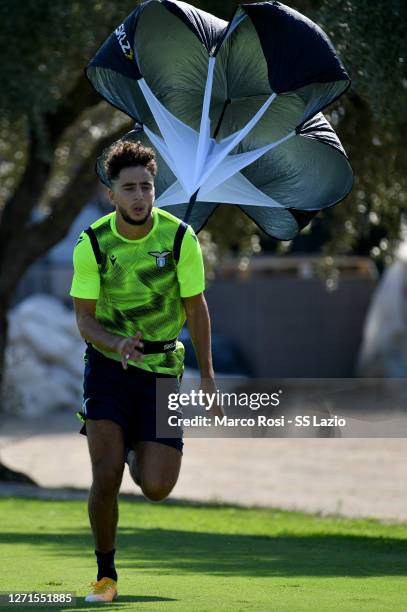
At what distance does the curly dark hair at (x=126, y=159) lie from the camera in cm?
705

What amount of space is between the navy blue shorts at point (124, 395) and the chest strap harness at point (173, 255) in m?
0.12

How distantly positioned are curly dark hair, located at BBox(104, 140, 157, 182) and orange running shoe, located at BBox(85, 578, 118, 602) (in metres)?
2.02

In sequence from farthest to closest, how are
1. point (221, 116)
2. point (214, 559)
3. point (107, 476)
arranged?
point (214, 559) → point (221, 116) → point (107, 476)

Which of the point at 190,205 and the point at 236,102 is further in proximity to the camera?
the point at 236,102

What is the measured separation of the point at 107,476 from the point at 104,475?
16 millimetres

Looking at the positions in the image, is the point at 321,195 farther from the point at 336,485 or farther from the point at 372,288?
the point at 372,288

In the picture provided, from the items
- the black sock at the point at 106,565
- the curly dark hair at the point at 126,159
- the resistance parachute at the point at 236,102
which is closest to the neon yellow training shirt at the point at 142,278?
the curly dark hair at the point at 126,159

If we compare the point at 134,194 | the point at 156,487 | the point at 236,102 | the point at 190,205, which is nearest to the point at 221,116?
the point at 236,102

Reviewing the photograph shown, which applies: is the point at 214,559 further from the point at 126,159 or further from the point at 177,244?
the point at 126,159

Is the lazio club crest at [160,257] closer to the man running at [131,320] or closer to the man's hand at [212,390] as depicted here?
the man running at [131,320]

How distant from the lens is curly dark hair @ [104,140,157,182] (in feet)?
23.1

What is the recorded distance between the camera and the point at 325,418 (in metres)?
8.46

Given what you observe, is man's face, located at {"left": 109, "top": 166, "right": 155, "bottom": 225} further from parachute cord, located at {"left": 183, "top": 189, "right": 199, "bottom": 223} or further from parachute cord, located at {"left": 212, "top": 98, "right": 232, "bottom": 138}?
parachute cord, located at {"left": 212, "top": 98, "right": 232, "bottom": 138}

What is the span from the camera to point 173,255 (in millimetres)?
7008
